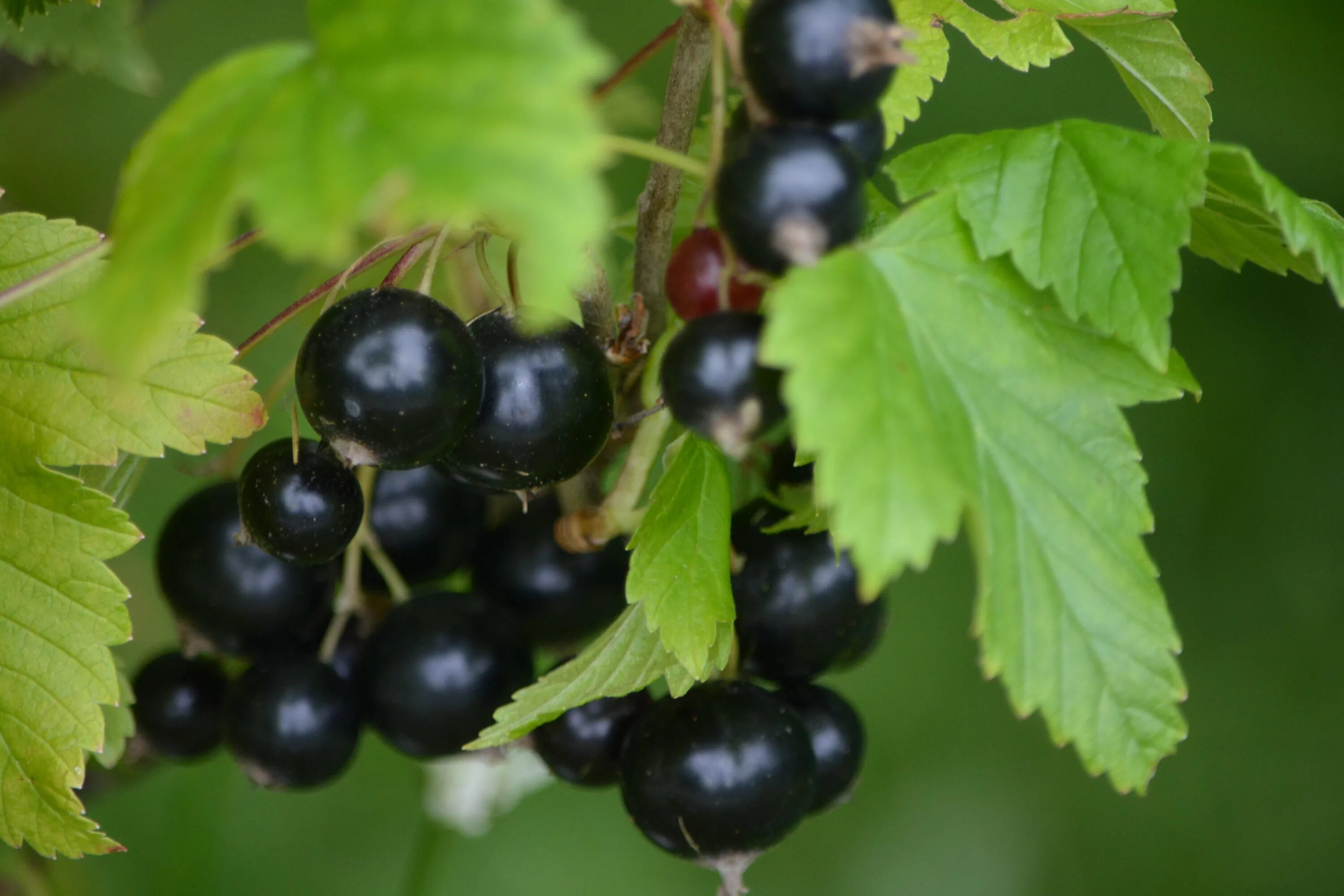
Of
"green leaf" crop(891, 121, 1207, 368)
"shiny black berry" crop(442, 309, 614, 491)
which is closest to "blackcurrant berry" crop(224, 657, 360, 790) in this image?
"shiny black berry" crop(442, 309, 614, 491)

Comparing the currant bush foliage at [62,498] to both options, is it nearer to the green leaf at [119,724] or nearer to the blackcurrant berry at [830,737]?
the green leaf at [119,724]

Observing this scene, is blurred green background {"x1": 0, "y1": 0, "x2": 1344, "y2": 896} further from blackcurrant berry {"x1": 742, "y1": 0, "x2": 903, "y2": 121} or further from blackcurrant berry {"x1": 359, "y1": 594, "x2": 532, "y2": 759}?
blackcurrant berry {"x1": 742, "y1": 0, "x2": 903, "y2": 121}

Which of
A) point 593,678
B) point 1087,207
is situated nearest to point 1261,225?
point 1087,207

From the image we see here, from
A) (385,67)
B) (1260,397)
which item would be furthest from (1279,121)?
(385,67)

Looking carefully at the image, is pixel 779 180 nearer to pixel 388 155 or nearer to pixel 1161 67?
pixel 388 155

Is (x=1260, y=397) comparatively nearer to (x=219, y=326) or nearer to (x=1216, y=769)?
(x=1216, y=769)

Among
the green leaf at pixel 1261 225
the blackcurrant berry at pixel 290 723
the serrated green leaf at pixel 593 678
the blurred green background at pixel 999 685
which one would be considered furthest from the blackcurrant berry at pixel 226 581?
the blurred green background at pixel 999 685
